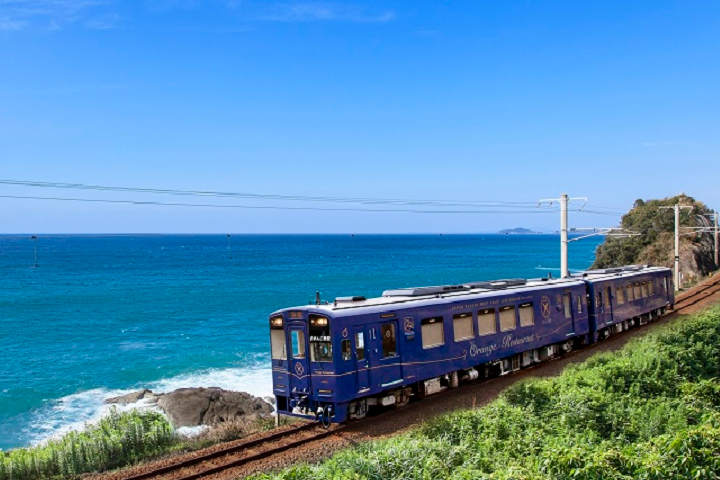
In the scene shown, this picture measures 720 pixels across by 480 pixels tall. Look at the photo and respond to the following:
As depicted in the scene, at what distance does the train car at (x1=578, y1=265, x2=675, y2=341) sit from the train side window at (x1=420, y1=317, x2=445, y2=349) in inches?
434

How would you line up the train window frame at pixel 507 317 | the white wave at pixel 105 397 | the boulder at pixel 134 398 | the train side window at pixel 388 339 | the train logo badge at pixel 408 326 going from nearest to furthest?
1. the train side window at pixel 388 339
2. the train logo badge at pixel 408 326
3. the train window frame at pixel 507 317
4. the white wave at pixel 105 397
5. the boulder at pixel 134 398

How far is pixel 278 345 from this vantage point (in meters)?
16.0

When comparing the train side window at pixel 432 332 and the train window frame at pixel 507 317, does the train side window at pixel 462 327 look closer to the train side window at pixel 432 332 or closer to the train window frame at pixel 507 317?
the train side window at pixel 432 332

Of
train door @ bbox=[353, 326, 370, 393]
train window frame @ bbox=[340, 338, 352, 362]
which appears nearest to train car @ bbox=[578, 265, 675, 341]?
train door @ bbox=[353, 326, 370, 393]

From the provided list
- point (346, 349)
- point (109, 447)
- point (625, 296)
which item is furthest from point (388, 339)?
point (625, 296)

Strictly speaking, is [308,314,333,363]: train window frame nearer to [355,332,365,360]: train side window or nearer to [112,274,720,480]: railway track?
[355,332,365,360]: train side window

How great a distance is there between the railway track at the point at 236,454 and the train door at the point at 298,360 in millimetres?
1056

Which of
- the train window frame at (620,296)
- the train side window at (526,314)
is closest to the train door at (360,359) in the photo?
the train side window at (526,314)

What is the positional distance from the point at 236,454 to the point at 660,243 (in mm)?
64734

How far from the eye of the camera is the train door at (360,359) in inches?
582

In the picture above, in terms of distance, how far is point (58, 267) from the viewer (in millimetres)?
124438

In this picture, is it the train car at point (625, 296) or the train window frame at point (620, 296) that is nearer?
the train car at point (625, 296)

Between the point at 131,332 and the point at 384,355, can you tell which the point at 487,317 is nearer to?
the point at 384,355

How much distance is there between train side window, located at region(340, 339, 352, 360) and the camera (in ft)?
47.6
